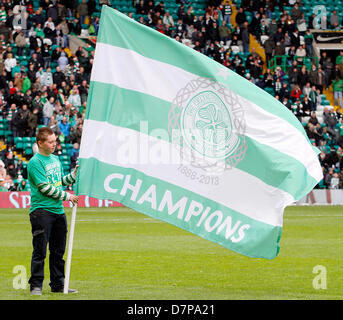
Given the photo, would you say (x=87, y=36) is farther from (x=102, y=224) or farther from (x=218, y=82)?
(x=218, y=82)

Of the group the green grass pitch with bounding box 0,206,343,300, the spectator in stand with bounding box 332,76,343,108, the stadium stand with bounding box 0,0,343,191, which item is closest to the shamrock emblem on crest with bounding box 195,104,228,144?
the green grass pitch with bounding box 0,206,343,300

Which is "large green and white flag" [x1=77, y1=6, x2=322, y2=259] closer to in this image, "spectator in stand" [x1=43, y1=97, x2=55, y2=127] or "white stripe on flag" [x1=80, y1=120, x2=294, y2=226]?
"white stripe on flag" [x1=80, y1=120, x2=294, y2=226]

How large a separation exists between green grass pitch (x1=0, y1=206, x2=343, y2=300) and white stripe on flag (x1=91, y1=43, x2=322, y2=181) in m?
1.96

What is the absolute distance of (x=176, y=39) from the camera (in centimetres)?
3872

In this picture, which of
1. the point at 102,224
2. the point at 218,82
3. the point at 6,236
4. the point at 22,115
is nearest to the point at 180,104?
the point at 218,82

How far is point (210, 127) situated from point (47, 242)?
2512 millimetres

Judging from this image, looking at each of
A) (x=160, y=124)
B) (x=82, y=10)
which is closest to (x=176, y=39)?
(x=82, y=10)

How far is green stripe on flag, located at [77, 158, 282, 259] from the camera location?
361 inches

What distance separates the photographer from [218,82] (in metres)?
9.62

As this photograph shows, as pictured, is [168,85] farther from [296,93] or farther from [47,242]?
[296,93]

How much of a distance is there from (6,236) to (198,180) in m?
11.2

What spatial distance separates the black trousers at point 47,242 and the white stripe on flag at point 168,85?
180 cm

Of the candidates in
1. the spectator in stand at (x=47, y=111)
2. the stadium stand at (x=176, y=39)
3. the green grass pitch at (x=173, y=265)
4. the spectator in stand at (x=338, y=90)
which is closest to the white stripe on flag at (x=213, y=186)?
the green grass pitch at (x=173, y=265)

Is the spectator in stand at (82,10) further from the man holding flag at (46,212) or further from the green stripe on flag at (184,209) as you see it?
the green stripe on flag at (184,209)
